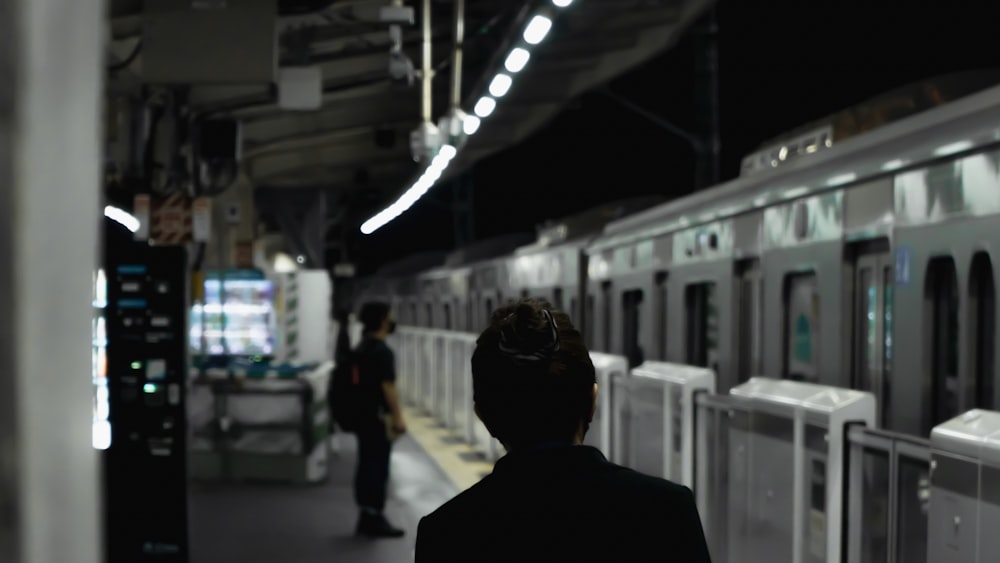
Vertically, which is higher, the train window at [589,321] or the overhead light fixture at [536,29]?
the overhead light fixture at [536,29]

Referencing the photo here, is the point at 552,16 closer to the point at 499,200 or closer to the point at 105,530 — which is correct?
the point at 105,530

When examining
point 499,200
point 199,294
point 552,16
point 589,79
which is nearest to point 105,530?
point 552,16

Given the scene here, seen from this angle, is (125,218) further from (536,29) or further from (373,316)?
(536,29)

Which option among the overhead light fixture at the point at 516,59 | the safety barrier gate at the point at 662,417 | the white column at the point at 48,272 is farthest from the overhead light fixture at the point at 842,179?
the white column at the point at 48,272

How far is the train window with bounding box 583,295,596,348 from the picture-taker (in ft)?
42.7

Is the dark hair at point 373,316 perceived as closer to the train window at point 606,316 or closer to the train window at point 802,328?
the train window at point 606,316

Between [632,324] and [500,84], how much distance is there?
225cm

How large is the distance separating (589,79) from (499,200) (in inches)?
1082

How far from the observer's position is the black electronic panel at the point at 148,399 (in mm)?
7996

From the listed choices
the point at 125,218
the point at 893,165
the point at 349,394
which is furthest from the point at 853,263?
the point at 125,218

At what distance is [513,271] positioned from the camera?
17.4 metres

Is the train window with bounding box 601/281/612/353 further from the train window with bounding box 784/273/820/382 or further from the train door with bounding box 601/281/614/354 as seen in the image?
the train window with bounding box 784/273/820/382

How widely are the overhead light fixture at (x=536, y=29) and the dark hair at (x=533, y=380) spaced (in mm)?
6506

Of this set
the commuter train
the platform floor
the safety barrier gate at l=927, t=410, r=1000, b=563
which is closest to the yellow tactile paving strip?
the platform floor
